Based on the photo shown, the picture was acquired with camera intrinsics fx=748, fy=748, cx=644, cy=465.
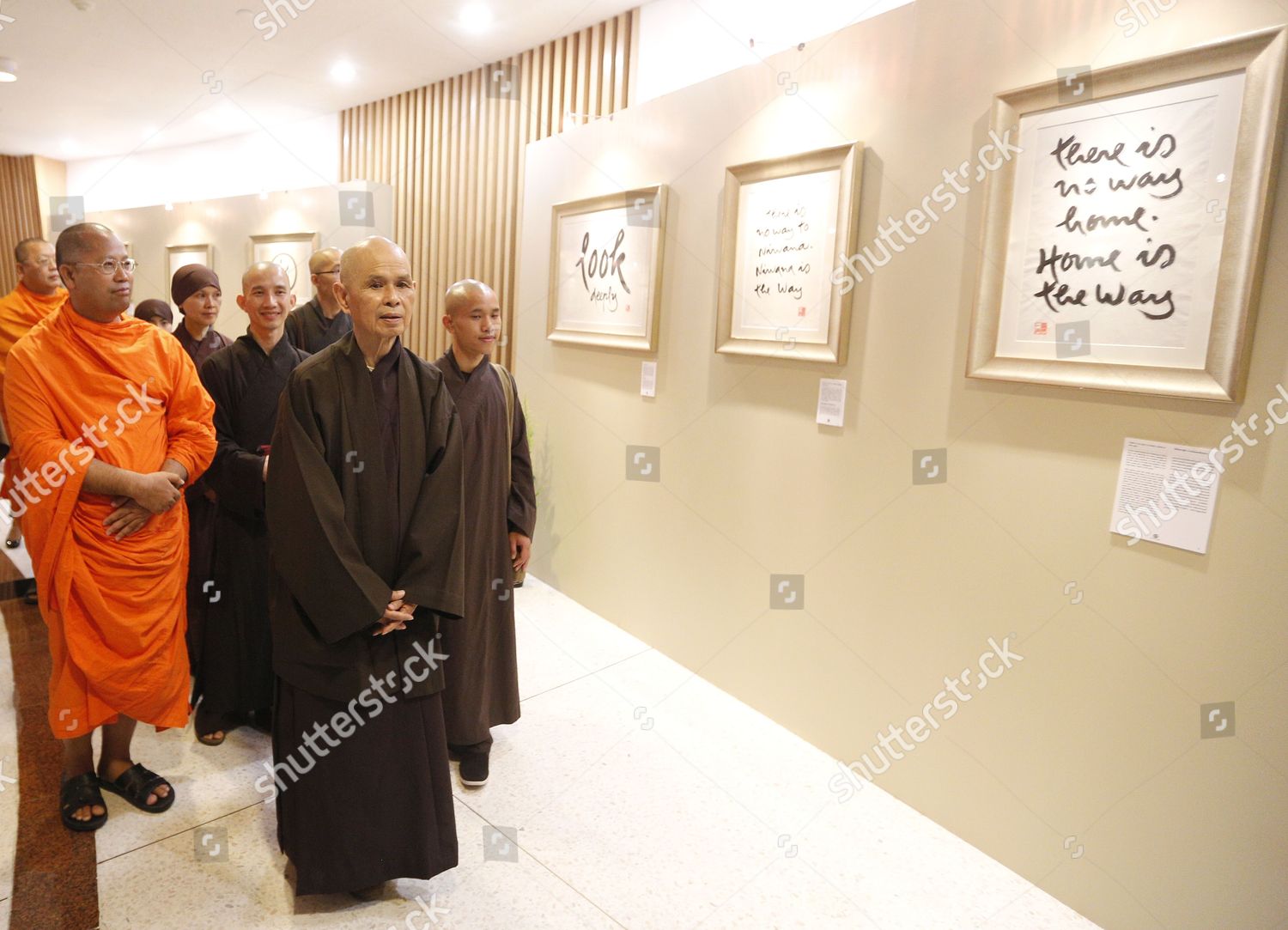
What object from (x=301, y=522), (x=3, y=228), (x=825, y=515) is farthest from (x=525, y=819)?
(x=3, y=228)

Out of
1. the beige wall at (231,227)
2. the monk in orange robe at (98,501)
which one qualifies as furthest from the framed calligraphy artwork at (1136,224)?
the beige wall at (231,227)

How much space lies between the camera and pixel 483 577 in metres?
2.53

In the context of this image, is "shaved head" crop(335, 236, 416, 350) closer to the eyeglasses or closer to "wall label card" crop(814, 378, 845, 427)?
the eyeglasses

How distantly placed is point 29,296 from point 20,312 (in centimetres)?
10

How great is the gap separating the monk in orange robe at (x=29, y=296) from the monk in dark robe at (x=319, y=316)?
3.62 ft

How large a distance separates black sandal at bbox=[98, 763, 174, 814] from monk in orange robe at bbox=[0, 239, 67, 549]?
1991 millimetres

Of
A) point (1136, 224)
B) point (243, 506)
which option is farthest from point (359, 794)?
point (1136, 224)

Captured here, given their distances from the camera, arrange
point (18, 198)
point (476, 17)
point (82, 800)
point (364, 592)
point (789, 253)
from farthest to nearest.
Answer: point (18, 198)
point (476, 17)
point (789, 253)
point (82, 800)
point (364, 592)

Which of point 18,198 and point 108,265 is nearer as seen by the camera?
point 108,265

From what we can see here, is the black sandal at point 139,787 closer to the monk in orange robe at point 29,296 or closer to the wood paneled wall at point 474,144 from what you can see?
the monk in orange robe at point 29,296

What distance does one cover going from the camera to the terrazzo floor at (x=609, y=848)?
1.93 m

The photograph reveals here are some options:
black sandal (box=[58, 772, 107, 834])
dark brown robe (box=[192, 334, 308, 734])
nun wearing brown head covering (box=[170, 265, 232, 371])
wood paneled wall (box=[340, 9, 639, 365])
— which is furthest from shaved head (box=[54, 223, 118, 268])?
wood paneled wall (box=[340, 9, 639, 365])

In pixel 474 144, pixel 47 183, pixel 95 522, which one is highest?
pixel 47 183

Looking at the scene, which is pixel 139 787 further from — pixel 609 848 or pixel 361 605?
pixel 609 848
